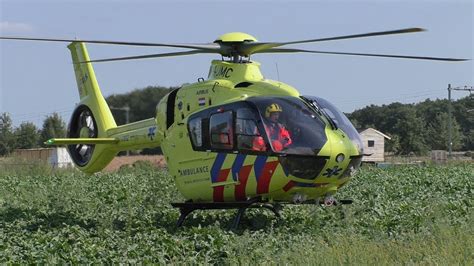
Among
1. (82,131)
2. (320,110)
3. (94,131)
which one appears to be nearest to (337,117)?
(320,110)

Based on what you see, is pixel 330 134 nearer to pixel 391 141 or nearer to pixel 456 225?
pixel 456 225

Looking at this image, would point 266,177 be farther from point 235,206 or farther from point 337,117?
point 337,117

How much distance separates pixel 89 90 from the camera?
1934cm

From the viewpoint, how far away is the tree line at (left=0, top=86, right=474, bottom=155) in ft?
217

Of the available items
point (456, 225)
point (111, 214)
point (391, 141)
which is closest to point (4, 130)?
point (391, 141)

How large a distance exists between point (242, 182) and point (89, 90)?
25.3 feet

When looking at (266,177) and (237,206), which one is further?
(237,206)

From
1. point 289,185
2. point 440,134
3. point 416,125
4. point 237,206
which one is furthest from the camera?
point 440,134

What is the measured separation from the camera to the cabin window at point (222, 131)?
12.8 meters

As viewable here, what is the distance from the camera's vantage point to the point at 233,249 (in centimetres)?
990

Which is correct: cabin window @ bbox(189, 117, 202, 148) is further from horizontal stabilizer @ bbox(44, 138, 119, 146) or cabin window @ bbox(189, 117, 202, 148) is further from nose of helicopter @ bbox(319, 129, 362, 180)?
horizontal stabilizer @ bbox(44, 138, 119, 146)

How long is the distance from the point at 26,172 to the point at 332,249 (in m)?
22.2

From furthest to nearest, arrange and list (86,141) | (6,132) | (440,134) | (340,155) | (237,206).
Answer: (440,134)
(6,132)
(86,141)
(237,206)
(340,155)

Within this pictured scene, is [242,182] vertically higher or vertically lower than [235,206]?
higher
